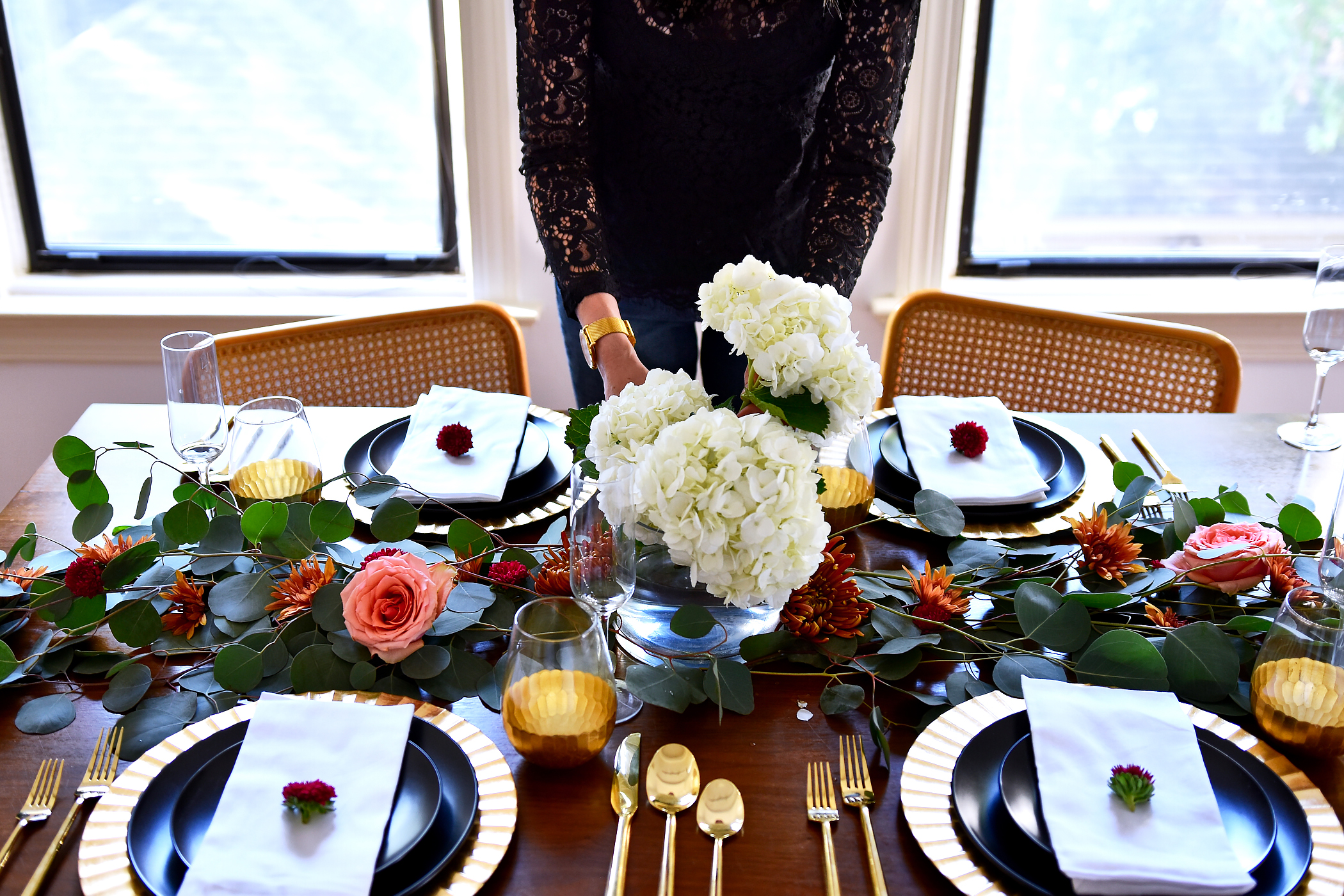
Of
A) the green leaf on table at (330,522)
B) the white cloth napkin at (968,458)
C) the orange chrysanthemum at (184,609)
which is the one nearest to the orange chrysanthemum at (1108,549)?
the white cloth napkin at (968,458)

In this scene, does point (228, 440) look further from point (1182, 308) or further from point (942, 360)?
point (1182, 308)

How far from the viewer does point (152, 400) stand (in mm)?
2623

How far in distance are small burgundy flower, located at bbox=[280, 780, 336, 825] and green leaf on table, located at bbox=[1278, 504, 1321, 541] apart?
0.97 m

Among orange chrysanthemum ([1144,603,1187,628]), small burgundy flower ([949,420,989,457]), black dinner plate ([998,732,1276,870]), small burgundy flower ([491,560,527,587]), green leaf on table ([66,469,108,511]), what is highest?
green leaf on table ([66,469,108,511])

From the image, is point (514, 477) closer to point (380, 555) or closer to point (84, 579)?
point (380, 555)

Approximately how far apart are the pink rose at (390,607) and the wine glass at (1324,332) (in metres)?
1.18

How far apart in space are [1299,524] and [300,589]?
101 cm

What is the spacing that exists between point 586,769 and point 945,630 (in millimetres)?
359

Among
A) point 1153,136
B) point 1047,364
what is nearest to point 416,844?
point 1047,364

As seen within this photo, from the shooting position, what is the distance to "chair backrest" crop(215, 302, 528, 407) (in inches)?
64.5

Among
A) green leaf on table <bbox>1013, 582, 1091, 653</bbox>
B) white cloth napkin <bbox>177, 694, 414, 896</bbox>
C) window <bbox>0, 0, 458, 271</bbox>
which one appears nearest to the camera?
white cloth napkin <bbox>177, 694, 414, 896</bbox>

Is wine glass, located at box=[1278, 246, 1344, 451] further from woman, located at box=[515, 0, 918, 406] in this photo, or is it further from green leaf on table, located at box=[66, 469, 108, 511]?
green leaf on table, located at box=[66, 469, 108, 511]

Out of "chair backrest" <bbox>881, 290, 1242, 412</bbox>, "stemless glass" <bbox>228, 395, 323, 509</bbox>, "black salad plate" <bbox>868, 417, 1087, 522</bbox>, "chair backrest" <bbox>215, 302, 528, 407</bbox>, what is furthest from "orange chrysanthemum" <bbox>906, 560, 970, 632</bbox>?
"chair backrest" <bbox>215, 302, 528, 407</bbox>

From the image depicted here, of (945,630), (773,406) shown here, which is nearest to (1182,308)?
(945,630)
